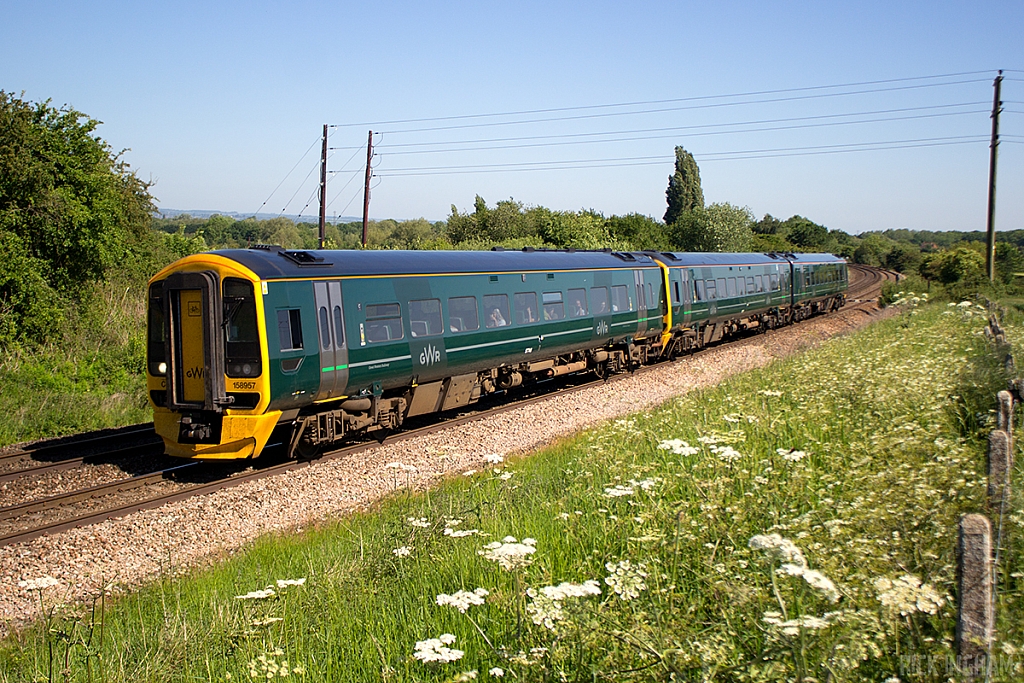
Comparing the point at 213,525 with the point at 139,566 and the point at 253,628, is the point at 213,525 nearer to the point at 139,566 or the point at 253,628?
the point at 139,566

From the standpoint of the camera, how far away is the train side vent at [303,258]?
37.0ft

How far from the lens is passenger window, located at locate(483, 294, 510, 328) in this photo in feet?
47.7

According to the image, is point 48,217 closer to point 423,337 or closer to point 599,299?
point 423,337

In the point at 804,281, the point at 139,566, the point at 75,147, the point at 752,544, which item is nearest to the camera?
the point at 752,544

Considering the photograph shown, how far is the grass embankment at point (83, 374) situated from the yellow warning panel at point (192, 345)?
4.92m

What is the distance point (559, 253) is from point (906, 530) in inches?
566

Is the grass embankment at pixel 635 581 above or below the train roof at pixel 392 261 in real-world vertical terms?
below

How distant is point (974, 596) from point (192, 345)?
10.2m

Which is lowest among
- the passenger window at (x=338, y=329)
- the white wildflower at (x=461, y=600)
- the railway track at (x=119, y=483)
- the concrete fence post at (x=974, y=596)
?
the railway track at (x=119, y=483)

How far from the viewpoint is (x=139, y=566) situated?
780cm

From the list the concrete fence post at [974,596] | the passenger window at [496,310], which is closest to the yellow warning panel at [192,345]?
the passenger window at [496,310]

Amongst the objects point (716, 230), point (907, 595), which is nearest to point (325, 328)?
point (907, 595)

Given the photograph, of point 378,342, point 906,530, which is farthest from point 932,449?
point 378,342

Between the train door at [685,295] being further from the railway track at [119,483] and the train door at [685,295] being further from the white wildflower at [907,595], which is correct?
the white wildflower at [907,595]
